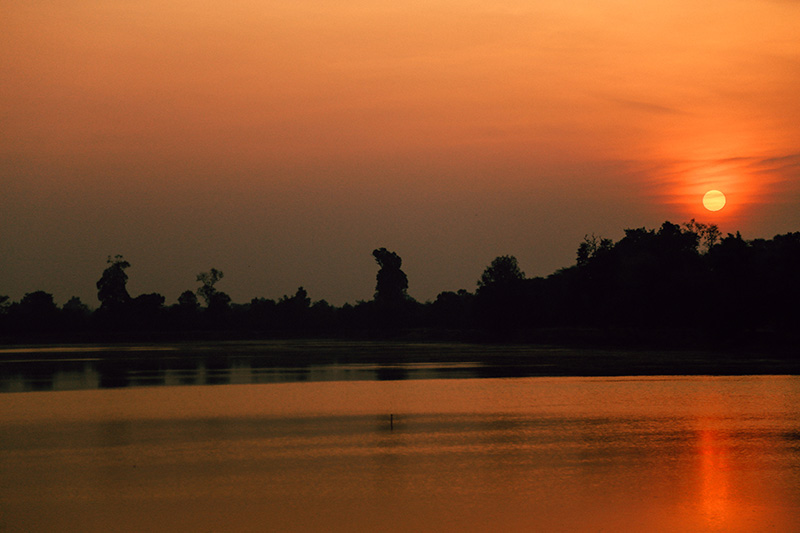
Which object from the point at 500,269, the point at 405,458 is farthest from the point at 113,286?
the point at 405,458

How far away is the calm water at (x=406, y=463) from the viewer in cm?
1520

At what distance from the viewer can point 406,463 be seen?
20125 mm

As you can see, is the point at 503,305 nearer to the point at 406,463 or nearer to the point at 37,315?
the point at 37,315

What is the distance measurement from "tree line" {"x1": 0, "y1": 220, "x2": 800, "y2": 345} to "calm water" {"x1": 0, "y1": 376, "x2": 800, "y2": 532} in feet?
157

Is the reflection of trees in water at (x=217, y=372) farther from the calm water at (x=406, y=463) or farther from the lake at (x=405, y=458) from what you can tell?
the calm water at (x=406, y=463)

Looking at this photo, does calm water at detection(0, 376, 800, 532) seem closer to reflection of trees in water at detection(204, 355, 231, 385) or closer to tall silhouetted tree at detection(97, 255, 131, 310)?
reflection of trees in water at detection(204, 355, 231, 385)

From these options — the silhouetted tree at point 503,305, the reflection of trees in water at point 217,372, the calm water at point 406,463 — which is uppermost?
the silhouetted tree at point 503,305

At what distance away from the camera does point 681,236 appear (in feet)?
393

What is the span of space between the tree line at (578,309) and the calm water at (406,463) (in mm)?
47736

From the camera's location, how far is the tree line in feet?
263

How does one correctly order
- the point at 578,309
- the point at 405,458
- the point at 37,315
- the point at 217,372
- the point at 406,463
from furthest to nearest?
the point at 37,315 → the point at 578,309 → the point at 217,372 → the point at 405,458 → the point at 406,463

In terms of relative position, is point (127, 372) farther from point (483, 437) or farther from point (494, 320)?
point (494, 320)

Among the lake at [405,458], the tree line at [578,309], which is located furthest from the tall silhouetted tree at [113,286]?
the lake at [405,458]

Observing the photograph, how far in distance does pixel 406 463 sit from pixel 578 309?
103 meters
